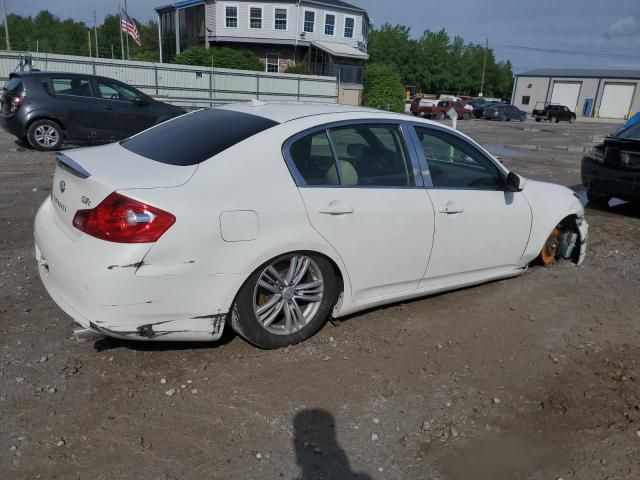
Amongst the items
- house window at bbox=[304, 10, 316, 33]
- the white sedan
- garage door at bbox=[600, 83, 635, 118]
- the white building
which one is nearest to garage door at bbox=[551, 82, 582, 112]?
the white building

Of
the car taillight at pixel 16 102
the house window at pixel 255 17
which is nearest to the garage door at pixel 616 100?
the house window at pixel 255 17

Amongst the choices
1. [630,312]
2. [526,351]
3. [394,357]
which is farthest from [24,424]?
[630,312]

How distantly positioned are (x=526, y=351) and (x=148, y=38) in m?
92.6

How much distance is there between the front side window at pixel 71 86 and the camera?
446 inches

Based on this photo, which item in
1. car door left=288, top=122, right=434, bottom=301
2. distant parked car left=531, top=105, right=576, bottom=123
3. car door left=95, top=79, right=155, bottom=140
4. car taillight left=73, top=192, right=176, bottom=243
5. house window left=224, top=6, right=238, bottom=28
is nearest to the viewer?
car taillight left=73, top=192, right=176, bottom=243

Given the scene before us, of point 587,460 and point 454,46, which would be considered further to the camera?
point 454,46

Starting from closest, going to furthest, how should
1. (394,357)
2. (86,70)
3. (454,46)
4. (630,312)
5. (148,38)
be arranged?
(394,357) < (630,312) < (86,70) < (148,38) < (454,46)

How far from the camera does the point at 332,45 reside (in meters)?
44.2

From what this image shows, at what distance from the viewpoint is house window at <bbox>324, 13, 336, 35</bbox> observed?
146 feet

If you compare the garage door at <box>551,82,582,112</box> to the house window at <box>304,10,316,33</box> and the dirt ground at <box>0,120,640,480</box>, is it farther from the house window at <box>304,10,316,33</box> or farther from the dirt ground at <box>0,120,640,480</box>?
→ the dirt ground at <box>0,120,640,480</box>

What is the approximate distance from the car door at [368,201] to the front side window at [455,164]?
21 cm

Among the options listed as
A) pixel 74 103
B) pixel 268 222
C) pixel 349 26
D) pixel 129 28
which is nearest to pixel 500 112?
pixel 349 26

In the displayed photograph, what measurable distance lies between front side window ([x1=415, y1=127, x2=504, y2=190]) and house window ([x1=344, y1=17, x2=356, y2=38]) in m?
44.8

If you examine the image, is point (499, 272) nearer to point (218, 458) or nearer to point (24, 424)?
point (218, 458)
